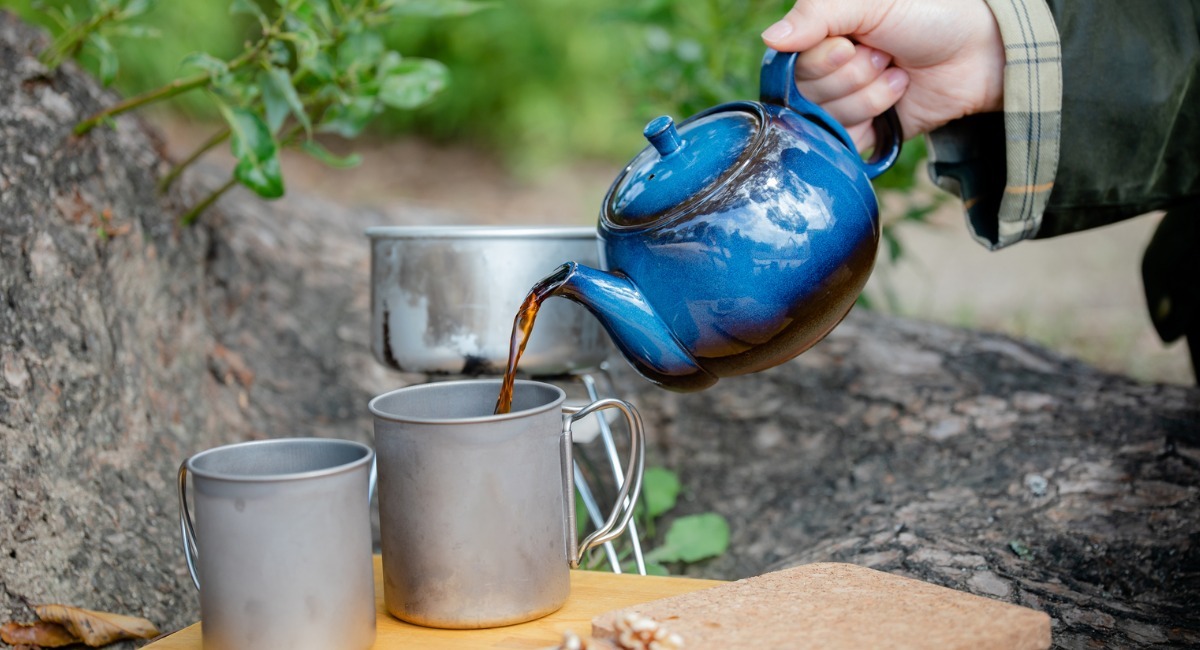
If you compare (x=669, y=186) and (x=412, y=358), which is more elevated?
(x=669, y=186)

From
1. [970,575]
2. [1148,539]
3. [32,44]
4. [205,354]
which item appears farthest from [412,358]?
[1148,539]

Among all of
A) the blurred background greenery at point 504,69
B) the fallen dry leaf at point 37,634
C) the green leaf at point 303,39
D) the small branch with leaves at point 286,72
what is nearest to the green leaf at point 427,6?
the small branch with leaves at point 286,72

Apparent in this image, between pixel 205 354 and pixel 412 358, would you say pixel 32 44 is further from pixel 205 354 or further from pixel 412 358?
pixel 412 358

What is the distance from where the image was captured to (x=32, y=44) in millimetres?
1411

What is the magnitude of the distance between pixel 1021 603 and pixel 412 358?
0.72 meters

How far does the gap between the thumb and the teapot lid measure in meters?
0.11

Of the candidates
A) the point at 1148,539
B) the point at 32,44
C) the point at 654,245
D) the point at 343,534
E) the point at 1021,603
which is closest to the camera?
the point at 343,534

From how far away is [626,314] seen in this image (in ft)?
2.95

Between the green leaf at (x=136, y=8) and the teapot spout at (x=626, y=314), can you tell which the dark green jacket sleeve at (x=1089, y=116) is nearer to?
the teapot spout at (x=626, y=314)

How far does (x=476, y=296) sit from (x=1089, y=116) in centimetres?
74

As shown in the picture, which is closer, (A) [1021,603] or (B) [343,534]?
(B) [343,534]

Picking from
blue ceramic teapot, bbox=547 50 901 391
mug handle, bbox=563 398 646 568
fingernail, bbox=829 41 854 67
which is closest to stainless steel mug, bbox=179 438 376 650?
mug handle, bbox=563 398 646 568

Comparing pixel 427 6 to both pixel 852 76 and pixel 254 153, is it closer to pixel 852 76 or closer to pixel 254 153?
pixel 254 153

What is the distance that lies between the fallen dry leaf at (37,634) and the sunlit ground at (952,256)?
1.34 m
